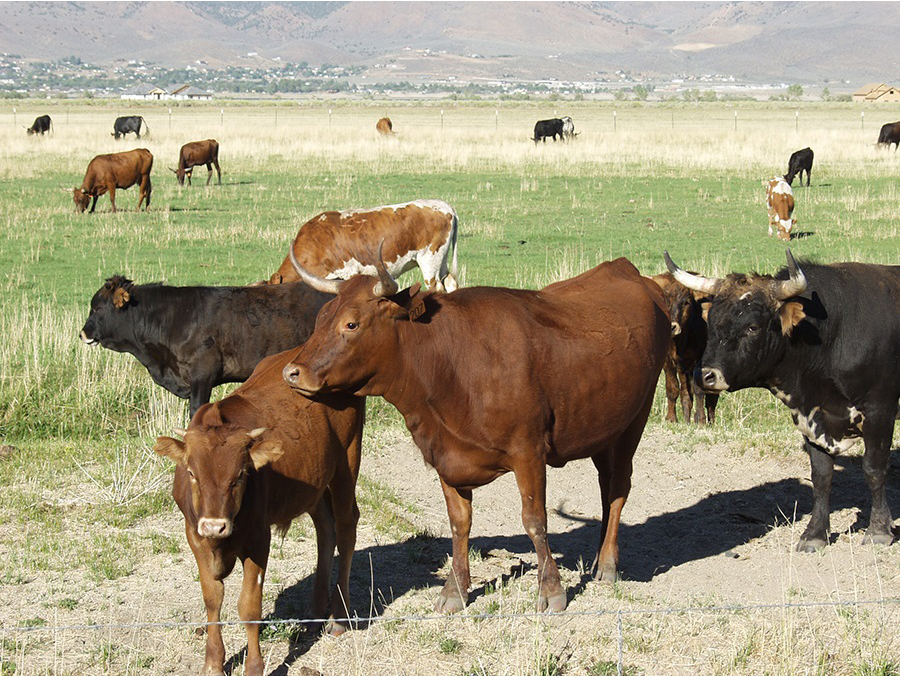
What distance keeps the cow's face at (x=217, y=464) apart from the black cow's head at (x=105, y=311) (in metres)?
4.83

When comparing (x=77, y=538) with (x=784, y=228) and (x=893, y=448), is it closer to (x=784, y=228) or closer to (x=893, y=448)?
(x=893, y=448)

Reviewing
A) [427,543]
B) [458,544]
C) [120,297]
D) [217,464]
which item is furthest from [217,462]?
[120,297]

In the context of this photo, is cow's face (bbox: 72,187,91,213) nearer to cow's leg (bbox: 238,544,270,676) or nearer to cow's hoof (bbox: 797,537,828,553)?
cow's hoof (bbox: 797,537,828,553)

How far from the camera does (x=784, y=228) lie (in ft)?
70.6

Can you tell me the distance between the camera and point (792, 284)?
7.14 meters

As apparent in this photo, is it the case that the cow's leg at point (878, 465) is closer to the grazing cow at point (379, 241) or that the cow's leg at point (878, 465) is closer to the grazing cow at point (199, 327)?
the grazing cow at point (199, 327)

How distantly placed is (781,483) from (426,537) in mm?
3112

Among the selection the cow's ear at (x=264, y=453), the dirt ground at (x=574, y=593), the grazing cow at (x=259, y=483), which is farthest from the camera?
the dirt ground at (x=574, y=593)

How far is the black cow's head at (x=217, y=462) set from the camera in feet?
16.7

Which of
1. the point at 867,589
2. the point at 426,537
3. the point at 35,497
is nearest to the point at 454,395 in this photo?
the point at 426,537

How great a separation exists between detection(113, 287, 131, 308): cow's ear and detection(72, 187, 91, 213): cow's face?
16723 millimetres

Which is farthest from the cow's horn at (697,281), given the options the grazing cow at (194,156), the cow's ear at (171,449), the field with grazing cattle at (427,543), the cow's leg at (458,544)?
the grazing cow at (194,156)

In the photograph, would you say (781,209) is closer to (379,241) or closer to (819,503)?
(379,241)

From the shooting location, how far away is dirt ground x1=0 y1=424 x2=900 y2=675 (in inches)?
223
